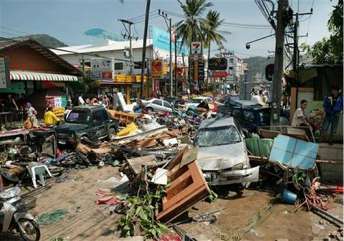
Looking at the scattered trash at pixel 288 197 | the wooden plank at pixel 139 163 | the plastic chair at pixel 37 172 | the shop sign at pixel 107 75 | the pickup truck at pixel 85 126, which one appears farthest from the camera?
the shop sign at pixel 107 75

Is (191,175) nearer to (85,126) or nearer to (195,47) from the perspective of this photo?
(85,126)

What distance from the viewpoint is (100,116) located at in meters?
17.8

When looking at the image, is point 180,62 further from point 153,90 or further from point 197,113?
point 197,113

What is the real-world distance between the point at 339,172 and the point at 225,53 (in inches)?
3108

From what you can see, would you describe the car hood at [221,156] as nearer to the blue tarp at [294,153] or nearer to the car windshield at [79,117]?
the blue tarp at [294,153]

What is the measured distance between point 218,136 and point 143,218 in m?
4.36

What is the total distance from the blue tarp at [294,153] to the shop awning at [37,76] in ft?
56.7

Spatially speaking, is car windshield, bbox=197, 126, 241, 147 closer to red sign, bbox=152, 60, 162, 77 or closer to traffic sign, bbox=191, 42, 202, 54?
traffic sign, bbox=191, 42, 202, 54

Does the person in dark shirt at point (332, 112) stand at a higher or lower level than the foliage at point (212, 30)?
Result: lower

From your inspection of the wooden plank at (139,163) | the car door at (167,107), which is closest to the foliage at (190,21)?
the car door at (167,107)

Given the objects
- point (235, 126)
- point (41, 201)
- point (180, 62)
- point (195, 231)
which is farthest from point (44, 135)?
point (180, 62)

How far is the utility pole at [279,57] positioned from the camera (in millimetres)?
14370

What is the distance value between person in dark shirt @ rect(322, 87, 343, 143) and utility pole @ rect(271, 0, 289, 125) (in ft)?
7.29

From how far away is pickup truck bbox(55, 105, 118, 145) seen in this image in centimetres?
1591
